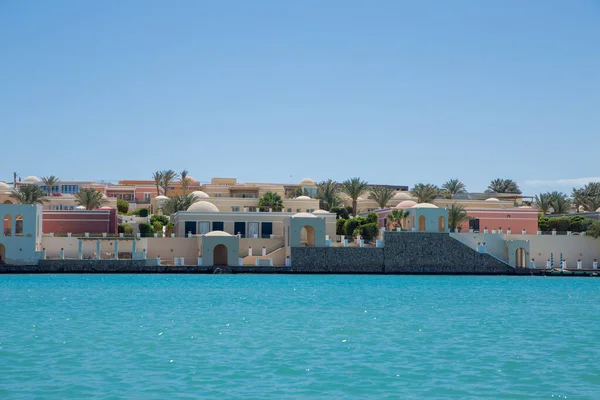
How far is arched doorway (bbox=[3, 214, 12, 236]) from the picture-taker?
5347 centimetres

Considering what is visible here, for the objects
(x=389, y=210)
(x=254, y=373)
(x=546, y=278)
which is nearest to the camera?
(x=254, y=373)

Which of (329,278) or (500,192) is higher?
(500,192)

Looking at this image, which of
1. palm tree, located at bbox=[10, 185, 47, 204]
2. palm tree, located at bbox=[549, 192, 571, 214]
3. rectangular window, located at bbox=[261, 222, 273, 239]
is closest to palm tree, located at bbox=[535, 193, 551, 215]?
palm tree, located at bbox=[549, 192, 571, 214]

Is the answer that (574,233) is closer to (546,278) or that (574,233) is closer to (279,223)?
(546,278)

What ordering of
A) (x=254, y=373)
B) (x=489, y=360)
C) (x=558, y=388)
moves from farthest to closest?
(x=489, y=360)
(x=254, y=373)
(x=558, y=388)

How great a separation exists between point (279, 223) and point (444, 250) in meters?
12.9

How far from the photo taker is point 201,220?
58562mm

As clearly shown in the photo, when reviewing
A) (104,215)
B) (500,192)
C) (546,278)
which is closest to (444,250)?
(546,278)

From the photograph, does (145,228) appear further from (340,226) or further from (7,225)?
(340,226)

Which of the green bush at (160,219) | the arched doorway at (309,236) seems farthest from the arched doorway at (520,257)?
the green bush at (160,219)

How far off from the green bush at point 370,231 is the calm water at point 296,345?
24.9 m

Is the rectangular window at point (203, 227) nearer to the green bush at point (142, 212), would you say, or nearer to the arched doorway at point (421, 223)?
the green bush at point (142, 212)

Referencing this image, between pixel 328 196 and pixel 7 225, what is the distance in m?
28.1

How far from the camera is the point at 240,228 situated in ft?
195
